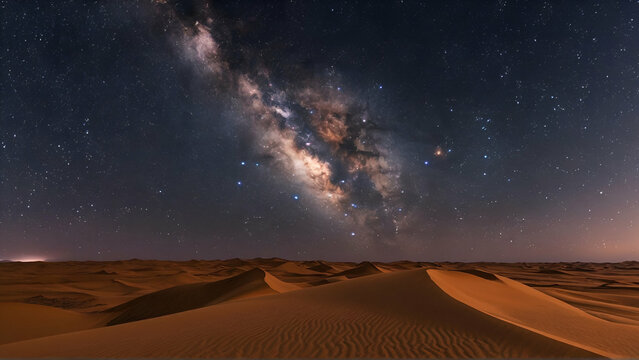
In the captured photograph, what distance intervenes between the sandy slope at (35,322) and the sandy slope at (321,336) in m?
7.12

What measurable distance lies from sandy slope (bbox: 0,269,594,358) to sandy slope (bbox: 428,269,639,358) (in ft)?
3.61

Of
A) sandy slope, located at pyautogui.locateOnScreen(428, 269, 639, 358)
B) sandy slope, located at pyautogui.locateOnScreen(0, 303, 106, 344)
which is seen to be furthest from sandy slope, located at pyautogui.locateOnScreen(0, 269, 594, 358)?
sandy slope, located at pyautogui.locateOnScreen(0, 303, 106, 344)

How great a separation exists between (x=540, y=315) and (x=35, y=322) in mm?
18354

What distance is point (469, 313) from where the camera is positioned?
8477 mm

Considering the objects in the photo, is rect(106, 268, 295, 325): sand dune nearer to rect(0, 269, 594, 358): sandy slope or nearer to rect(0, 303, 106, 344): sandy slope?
rect(0, 303, 106, 344): sandy slope

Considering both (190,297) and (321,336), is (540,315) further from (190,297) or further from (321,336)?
(190,297)

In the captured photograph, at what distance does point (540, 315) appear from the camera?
37.1ft

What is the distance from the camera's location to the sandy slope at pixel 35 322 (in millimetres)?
12488

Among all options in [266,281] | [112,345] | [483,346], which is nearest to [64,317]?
[266,281]

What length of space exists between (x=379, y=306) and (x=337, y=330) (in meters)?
2.65

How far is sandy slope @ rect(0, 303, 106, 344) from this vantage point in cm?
1249

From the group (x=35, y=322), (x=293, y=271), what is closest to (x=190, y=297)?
(x=35, y=322)

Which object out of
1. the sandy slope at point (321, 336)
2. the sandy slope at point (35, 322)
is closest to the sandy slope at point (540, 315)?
the sandy slope at point (321, 336)

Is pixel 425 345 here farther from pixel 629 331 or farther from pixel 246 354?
pixel 629 331
